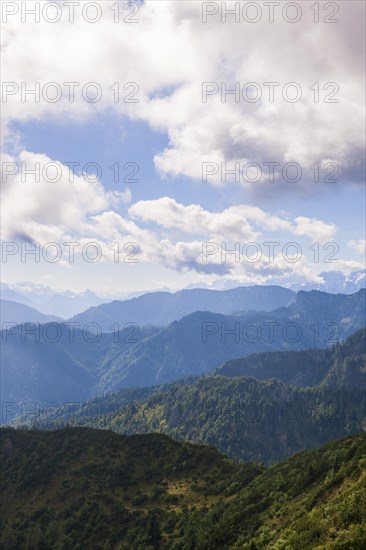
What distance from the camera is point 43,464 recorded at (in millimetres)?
129000

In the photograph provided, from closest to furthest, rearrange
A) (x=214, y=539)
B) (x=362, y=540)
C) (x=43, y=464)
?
(x=362, y=540) < (x=214, y=539) < (x=43, y=464)

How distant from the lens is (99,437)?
146 m

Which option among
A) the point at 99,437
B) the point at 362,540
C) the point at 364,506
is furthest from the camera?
the point at 99,437

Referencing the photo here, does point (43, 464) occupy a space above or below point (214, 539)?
below

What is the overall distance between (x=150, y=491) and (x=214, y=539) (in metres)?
46.7

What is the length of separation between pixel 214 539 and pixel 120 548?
26.9 metres

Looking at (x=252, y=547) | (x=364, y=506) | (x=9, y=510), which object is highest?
(x=364, y=506)

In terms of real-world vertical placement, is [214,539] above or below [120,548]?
above

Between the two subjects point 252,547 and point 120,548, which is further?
point 120,548

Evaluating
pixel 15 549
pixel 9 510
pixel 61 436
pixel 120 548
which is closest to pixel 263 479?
pixel 120 548

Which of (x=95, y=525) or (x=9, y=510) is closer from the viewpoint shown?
(x=95, y=525)

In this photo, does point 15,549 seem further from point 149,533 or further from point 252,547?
point 252,547

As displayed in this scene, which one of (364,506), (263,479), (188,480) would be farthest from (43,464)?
(364,506)

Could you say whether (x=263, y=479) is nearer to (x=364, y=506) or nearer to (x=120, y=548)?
(x=120, y=548)
